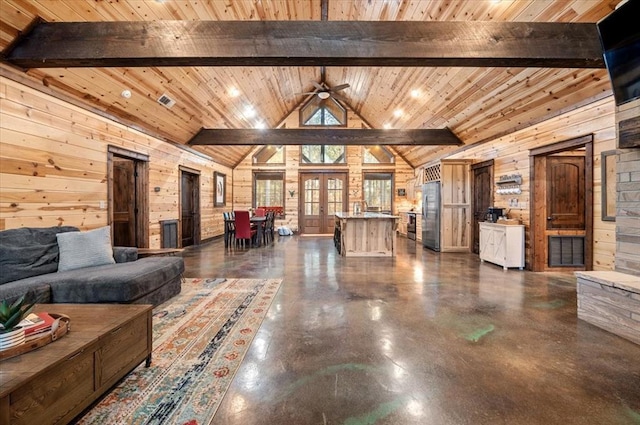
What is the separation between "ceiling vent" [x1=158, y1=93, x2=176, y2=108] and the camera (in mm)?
4832

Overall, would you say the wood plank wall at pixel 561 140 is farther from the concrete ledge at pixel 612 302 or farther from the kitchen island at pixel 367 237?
the kitchen island at pixel 367 237

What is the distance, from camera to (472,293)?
143 inches

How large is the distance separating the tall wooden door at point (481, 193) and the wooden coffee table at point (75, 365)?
248 inches

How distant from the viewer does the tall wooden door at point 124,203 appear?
543 cm

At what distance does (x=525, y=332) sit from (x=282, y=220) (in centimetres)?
881

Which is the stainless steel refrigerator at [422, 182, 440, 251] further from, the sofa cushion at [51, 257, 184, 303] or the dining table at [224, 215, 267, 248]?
the sofa cushion at [51, 257, 184, 303]

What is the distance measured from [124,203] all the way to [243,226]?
2687mm

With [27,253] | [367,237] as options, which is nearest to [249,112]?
[367,237]

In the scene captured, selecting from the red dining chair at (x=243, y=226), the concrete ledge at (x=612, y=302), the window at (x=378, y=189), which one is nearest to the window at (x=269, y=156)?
the window at (x=378, y=189)

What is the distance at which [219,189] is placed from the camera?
30.6 feet

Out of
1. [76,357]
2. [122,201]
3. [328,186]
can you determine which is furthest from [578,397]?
[328,186]

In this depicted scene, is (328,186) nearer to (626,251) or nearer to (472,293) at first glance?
(472,293)

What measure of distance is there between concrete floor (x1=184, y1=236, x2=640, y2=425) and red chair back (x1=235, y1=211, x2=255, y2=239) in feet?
12.8

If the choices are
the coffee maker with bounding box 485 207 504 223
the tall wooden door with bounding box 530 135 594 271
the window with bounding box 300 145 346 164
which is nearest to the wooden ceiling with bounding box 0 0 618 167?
the tall wooden door with bounding box 530 135 594 271
